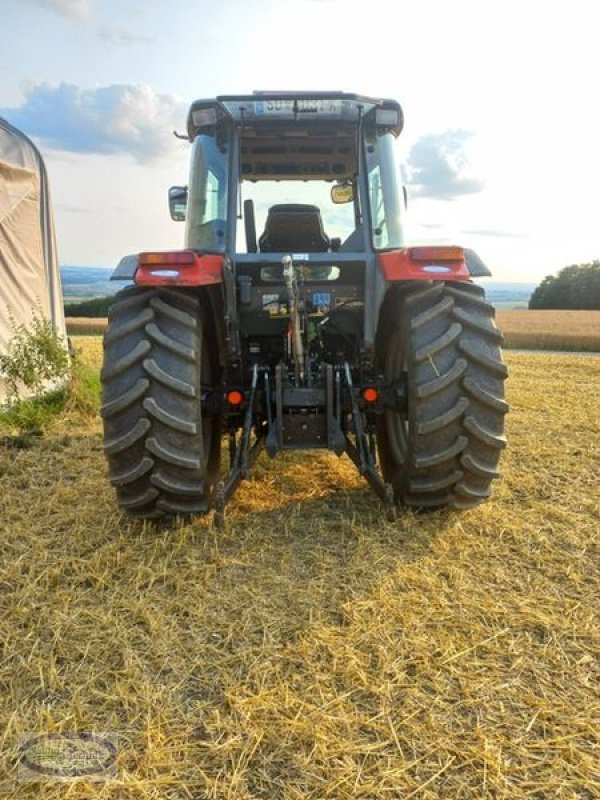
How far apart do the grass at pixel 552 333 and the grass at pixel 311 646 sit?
17.8 m

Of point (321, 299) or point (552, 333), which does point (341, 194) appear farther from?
point (552, 333)

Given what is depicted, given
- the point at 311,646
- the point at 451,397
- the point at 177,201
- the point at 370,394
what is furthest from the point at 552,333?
the point at 311,646

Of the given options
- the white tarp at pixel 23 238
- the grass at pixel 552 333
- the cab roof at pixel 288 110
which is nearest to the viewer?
the cab roof at pixel 288 110

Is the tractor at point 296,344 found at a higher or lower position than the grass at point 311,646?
higher

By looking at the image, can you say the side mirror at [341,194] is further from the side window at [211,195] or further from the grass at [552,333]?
the grass at [552,333]

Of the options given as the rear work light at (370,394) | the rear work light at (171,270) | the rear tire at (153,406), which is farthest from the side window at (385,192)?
the rear tire at (153,406)

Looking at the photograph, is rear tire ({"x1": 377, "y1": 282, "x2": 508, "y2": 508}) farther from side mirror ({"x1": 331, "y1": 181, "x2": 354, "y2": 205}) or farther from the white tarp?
the white tarp

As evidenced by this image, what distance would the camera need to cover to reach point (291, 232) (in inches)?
187

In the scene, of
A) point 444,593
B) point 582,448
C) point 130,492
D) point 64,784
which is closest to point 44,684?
point 64,784

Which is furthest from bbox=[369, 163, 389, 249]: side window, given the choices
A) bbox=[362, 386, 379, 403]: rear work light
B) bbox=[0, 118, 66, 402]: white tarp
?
bbox=[0, 118, 66, 402]: white tarp

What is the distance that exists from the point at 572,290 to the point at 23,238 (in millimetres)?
39413

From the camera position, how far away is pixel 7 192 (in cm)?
710

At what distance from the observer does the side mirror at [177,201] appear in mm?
4730

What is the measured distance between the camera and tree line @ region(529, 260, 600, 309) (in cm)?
A: 4009
